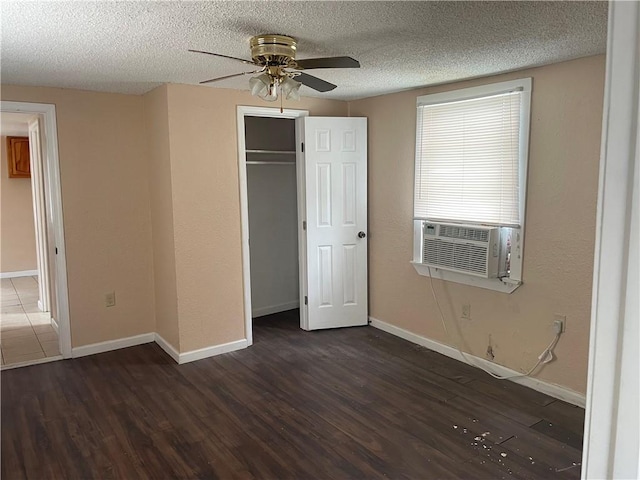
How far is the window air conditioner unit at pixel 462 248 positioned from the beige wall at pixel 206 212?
164cm

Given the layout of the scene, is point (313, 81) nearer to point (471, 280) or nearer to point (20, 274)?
point (471, 280)

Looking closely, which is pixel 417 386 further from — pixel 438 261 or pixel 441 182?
pixel 441 182

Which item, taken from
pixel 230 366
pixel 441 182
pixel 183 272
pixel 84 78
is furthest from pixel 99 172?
pixel 441 182

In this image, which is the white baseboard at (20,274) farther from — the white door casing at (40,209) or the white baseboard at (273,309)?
the white baseboard at (273,309)

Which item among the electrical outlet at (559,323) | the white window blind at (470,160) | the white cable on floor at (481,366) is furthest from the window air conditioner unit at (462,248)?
the electrical outlet at (559,323)

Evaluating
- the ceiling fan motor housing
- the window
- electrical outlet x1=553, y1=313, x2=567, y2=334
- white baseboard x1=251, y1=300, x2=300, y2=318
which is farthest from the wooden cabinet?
electrical outlet x1=553, y1=313, x2=567, y2=334

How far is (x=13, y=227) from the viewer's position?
763 cm

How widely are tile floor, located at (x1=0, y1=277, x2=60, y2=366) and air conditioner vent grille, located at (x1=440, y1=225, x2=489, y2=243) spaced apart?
3.44 metres

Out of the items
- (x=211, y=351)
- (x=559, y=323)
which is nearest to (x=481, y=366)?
(x=559, y=323)

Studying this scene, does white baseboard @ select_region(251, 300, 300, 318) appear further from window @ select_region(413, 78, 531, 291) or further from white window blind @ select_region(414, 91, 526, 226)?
white window blind @ select_region(414, 91, 526, 226)

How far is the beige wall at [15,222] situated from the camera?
7500mm

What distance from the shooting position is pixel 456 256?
3.80m

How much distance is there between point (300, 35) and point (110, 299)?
2.97 metres

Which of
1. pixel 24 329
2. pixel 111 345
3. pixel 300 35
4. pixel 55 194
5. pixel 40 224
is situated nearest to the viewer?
pixel 300 35
